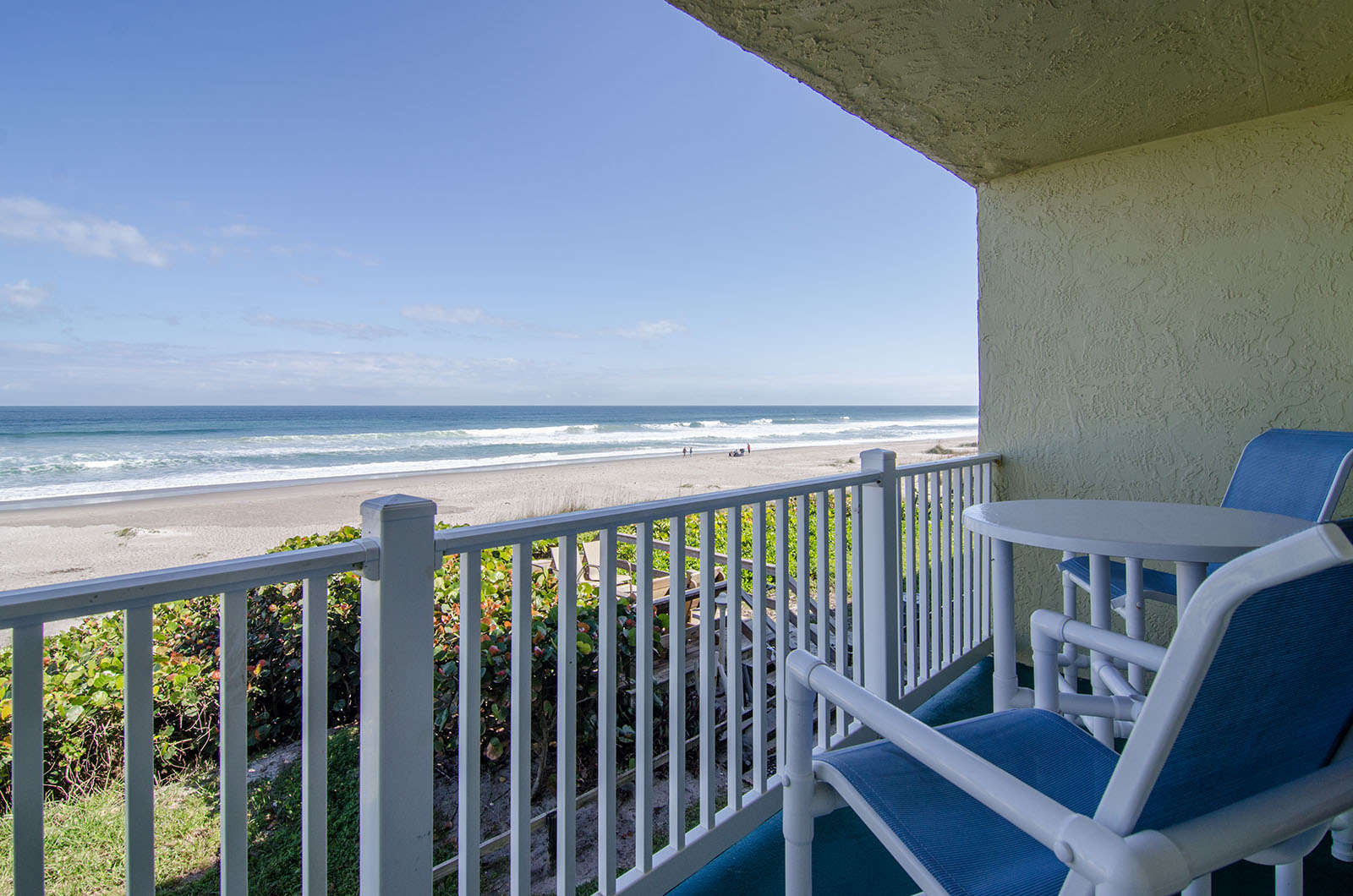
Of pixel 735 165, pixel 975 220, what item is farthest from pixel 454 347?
pixel 975 220

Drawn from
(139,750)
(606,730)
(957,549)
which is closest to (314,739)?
(139,750)

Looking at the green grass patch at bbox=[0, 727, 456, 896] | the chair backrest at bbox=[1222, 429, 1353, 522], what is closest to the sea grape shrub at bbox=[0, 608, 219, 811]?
the green grass patch at bbox=[0, 727, 456, 896]

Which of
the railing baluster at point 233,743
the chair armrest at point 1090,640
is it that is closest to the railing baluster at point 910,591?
the chair armrest at point 1090,640

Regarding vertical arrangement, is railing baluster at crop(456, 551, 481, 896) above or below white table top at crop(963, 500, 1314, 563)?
below

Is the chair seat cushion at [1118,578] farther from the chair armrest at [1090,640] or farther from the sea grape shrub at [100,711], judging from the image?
the sea grape shrub at [100,711]

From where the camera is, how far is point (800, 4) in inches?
67.2

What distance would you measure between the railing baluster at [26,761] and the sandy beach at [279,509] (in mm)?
6341

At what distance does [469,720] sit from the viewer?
3.72ft

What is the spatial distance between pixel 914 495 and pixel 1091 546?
3.68 ft

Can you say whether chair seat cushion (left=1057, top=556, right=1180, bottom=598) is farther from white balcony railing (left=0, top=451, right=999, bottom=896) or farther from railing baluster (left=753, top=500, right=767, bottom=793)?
railing baluster (left=753, top=500, right=767, bottom=793)

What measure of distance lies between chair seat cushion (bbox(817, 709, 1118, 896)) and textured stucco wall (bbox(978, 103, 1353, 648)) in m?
2.09

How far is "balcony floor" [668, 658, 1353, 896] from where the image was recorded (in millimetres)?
1549

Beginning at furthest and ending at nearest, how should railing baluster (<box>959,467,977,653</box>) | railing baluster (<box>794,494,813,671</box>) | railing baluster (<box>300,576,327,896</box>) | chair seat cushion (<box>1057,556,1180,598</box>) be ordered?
1. railing baluster (<box>959,467,977,653</box>)
2. chair seat cushion (<box>1057,556,1180,598</box>)
3. railing baluster (<box>794,494,813,671</box>)
4. railing baluster (<box>300,576,327,896</box>)

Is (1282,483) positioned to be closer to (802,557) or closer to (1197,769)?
(802,557)
